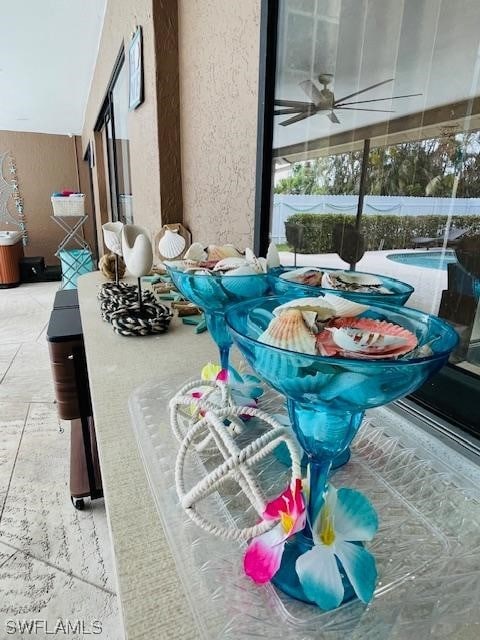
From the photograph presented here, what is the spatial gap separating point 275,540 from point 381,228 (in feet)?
1.53

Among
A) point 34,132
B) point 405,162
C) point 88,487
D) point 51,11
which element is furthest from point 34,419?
point 34,132

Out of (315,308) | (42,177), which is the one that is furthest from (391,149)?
(42,177)

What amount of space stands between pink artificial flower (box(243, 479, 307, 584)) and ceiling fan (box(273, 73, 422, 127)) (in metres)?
0.57

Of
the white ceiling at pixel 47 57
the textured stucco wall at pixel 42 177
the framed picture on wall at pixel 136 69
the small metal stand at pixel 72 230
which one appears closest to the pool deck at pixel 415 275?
the framed picture on wall at pixel 136 69

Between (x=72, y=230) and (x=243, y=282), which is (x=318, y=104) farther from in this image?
(x=72, y=230)

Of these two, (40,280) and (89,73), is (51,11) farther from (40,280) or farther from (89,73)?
(40,280)

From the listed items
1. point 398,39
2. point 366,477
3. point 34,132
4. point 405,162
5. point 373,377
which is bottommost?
point 366,477

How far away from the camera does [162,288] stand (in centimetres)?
115

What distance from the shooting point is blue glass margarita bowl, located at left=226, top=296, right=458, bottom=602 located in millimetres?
224

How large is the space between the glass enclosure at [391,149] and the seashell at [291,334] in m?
0.29

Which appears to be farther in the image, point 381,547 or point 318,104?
point 318,104

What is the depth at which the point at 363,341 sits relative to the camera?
25 cm

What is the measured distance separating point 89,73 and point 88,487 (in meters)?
3.71

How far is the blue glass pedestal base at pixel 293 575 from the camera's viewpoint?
0.26m
